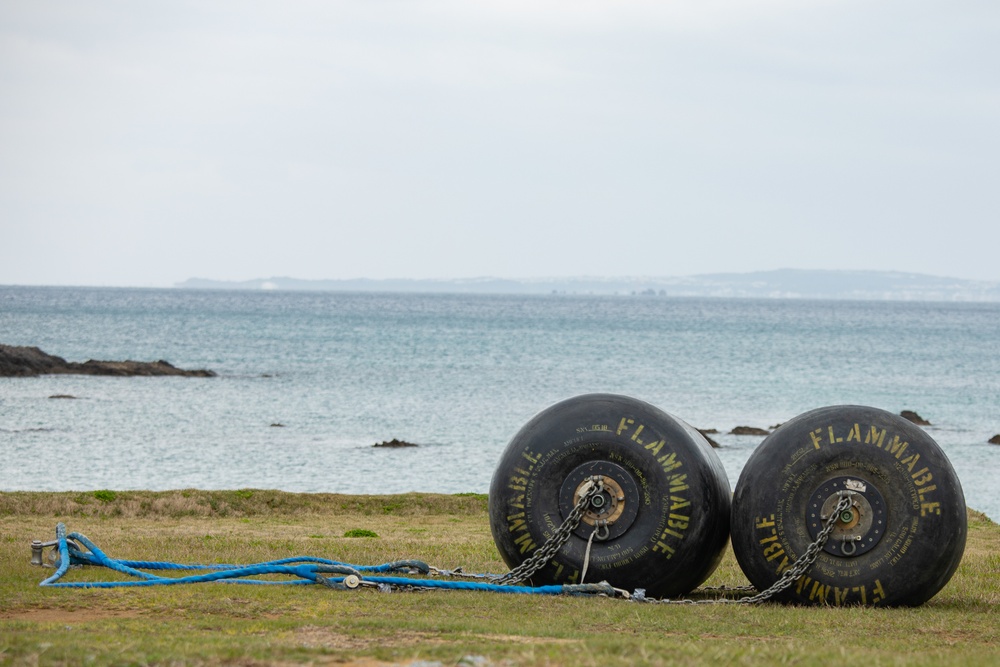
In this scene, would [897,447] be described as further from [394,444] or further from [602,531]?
[394,444]

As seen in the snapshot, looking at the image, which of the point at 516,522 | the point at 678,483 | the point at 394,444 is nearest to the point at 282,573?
the point at 516,522

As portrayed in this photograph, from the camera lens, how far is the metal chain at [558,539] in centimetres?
1109

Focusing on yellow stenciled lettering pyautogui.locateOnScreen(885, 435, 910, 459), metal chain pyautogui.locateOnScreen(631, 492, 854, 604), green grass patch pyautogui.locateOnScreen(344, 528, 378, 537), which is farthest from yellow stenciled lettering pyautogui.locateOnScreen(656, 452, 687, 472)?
green grass patch pyautogui.locateOnScreen(344, 528, 378, 537)

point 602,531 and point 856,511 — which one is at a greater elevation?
point 856,511

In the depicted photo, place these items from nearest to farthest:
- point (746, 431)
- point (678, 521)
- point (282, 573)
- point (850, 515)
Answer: point (850, 515), point (678, 521), point (282, 573), point (746, 431)

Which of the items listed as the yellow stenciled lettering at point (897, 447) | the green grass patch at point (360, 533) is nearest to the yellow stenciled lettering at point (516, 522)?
the yellow stenciled lettering at point (897, 447)

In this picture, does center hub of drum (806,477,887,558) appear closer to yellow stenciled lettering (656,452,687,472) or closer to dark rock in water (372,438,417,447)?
yellow stenciled lettering (656,452,687,472)

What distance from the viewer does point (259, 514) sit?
73.0ft

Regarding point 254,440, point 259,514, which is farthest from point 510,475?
point 254,440

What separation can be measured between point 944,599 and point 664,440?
127 inches

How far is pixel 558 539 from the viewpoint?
36.5 ft

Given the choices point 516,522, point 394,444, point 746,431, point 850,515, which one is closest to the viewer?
point 850,515

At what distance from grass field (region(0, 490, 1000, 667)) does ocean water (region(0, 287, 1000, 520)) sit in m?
21.2

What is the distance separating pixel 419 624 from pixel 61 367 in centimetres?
6932
